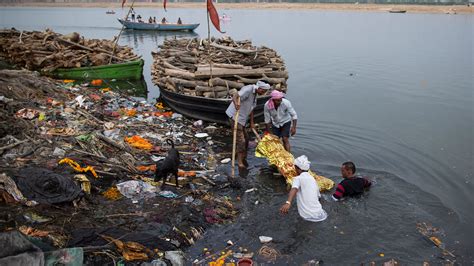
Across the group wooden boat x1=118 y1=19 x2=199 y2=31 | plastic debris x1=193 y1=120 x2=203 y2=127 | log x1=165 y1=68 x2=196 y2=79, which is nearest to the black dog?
plastic debris x1=193 y1=120 x2=203 y2=127

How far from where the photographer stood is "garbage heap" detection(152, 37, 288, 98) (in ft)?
41.0

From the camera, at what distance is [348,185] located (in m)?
7.82

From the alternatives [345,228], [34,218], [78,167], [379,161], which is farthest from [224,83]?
[34,218]

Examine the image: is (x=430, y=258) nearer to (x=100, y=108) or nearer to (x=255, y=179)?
(x=255, y=179)

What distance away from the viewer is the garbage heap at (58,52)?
19.7 metres

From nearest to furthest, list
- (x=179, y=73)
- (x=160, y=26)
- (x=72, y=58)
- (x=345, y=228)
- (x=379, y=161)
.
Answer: (x=345, y=228), (x=379, y=161), (x=179, y=73), (x=72, y=58), (x=160, y=26)

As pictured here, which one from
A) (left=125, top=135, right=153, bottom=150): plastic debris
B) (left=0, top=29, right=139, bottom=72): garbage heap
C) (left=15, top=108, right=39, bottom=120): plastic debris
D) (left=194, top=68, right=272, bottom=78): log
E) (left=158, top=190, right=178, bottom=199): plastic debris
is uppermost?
(left=194, top=68, right=272, bottom=78): log

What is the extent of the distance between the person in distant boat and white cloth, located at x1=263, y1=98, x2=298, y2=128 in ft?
6.21

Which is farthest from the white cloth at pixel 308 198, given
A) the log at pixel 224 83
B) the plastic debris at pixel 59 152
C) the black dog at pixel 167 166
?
the log at pixel 224 83

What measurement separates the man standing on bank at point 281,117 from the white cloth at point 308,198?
2.53 metres

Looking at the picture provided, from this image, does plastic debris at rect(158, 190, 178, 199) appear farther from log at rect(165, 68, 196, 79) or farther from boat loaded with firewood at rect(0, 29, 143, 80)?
boat loaded with firewood at rect(0, 29, 143, 80)

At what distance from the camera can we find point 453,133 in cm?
1371

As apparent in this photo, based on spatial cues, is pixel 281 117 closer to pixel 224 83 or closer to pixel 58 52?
pixel 224 83

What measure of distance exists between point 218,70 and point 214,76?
10.1 inches
